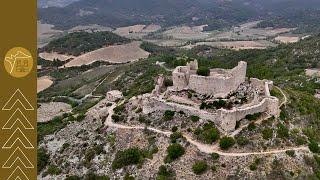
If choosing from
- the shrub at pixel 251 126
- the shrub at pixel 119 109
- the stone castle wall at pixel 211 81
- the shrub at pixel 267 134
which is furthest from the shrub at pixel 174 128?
the shrub at pixel 119 109

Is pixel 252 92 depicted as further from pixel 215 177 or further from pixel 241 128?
Result: pixel 215 177

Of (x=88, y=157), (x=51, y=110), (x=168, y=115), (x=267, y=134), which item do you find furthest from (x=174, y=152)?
(x=51, y=110)

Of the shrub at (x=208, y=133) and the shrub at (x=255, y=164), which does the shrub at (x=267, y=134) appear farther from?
the shrub at (x=208, y=133)

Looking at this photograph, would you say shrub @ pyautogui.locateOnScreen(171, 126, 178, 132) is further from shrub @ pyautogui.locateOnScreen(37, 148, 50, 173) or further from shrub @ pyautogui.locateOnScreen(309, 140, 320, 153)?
shrub @ pyautogui.locateOnScreen(37, 148, 50, 173)

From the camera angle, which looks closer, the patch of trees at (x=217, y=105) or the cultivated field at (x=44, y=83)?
the patch of trees at (x=217, y=105)

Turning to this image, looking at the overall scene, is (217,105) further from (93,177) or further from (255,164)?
(93,177)

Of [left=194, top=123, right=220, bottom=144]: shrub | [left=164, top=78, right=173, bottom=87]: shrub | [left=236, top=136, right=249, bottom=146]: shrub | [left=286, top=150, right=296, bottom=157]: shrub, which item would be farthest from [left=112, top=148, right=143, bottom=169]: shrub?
[left=286, top=150, right=296, bottom=157]: shrub

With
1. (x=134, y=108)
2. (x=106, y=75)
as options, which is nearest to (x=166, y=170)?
(x=134, y=108)
